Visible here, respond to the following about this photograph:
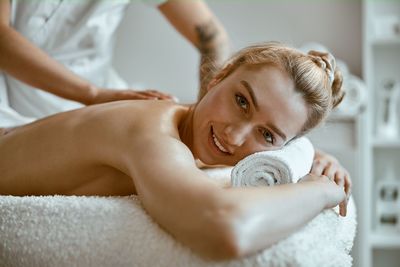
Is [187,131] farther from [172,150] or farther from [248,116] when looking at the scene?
[172,150]

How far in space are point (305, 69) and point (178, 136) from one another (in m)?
0.33

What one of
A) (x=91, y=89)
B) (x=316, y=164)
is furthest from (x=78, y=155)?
(x=316, y=164)

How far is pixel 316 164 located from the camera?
4.68 feet

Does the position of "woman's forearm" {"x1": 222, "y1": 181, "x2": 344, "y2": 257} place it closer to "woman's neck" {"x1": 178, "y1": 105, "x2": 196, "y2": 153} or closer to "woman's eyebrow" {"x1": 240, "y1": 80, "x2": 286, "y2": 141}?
"woman's eyebrow" {"x1": 240, "y1": 80, "x2": 286, "y2": 141}

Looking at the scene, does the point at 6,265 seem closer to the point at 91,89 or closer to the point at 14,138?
the point at 14,138

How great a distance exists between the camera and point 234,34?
3018 millimetres

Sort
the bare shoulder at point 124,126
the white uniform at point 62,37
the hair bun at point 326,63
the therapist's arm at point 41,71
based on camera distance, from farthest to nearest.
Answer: the white uniform at point 62,37, the therapist's arm at point 41,71, the hair bun at point 326,63, the bare shoulder at point 124,126

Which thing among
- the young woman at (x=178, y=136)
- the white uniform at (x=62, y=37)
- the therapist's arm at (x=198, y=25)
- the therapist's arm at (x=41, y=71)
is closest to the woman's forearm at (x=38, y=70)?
the therapist's arm at (x=41, y=71)

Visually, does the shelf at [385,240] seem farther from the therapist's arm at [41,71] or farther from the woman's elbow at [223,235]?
the woman's elbow at [223,235]

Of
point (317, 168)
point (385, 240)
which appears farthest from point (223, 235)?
point (385, 240)

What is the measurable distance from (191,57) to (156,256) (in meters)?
2.22

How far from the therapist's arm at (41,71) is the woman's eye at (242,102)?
499 mm

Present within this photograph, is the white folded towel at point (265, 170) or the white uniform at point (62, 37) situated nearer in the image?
the white folded towel at point (265, 170)

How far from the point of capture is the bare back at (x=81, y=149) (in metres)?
1.16
